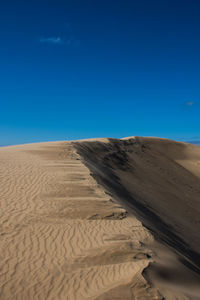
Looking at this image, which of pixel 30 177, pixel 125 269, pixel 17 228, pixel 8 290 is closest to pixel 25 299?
pixel 8 290

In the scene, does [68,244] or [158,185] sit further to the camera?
[158,185]

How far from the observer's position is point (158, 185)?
16766mm

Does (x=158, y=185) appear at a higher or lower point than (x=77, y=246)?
lower

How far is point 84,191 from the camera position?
25.0ft

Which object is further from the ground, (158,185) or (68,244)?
(68,244)

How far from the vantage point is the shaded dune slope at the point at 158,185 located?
7203 mm

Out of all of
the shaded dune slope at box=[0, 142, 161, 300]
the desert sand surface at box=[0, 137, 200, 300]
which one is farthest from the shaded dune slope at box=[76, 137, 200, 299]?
the shaded dune slope at box=[0, 142, 161, 300]

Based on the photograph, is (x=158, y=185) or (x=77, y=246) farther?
(x=158, y=185)

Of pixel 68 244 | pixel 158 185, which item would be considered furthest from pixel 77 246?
pixel 158 185

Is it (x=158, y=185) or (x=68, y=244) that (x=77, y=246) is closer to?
(x=68, y=244)

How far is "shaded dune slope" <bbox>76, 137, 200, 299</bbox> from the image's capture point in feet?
23.6

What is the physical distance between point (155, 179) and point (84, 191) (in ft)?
38.0

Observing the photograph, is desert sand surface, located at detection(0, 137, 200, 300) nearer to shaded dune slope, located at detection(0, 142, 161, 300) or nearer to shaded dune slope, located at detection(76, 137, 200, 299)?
shaded dune slope, located at detection(0, 142, 161, 300)

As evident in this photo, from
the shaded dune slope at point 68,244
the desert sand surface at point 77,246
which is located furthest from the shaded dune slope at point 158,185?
the shaded dune slope at point 68,244
